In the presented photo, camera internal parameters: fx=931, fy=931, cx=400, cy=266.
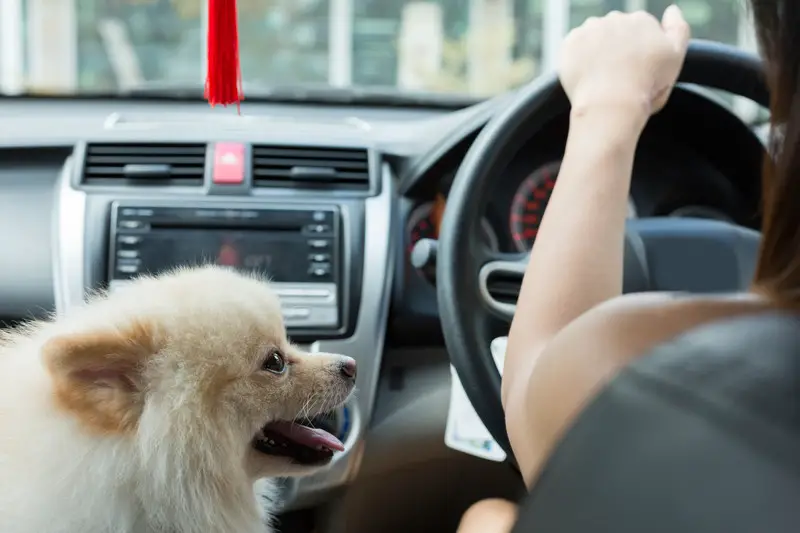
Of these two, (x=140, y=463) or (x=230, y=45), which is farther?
(x=230, y=45)

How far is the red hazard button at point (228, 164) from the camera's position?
2.09 metres

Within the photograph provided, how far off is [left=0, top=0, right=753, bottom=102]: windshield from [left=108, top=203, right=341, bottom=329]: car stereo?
1.61ft

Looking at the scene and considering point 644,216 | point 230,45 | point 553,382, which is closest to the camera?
point 553,382

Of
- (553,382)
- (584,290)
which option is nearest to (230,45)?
(584,290)

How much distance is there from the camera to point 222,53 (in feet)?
5.22

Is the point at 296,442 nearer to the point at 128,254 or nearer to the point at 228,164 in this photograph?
the point at 128,254

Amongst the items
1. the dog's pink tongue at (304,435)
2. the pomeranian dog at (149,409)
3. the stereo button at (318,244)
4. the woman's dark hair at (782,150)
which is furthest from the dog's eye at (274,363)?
the woman's dark hair at (782,150)

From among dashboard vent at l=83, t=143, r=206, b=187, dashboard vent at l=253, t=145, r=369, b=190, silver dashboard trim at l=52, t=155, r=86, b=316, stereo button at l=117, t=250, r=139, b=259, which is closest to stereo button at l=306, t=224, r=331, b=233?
dashboard vent at l=253, t=145, r=369, b=190

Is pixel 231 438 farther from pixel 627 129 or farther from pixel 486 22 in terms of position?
pixel 486 22

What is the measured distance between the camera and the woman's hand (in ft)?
4.64

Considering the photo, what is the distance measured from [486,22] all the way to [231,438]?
2.63 m

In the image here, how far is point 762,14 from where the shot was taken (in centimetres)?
71

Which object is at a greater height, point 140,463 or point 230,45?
point 230,45

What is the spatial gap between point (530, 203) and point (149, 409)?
1138mm
